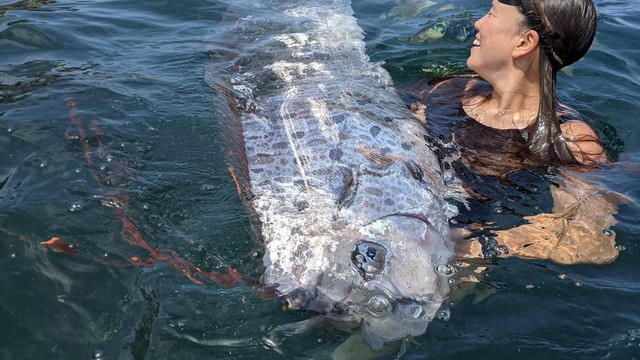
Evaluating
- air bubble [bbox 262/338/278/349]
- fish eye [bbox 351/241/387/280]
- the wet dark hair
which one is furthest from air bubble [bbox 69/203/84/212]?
the wet dark hair

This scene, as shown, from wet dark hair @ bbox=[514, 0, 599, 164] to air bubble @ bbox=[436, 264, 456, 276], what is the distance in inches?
48.6

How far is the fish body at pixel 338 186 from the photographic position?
8.25 feet

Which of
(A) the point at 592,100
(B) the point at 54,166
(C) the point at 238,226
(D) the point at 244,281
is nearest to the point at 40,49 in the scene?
(B) the point at 54,166

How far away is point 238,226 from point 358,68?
81.1 inches

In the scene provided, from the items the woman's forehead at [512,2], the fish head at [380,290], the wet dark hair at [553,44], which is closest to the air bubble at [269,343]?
the fish head at [380,290]

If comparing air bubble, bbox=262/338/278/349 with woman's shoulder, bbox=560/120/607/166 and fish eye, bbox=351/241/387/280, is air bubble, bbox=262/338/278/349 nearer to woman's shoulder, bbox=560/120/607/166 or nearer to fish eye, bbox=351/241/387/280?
fish eye, bbox=351/241/387/280

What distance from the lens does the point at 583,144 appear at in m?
3.64

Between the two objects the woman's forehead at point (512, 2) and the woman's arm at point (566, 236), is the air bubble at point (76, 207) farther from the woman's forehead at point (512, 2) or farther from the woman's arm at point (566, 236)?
the woman's forehead at point (512, 2)

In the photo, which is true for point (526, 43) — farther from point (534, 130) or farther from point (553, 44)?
point (534, 130)

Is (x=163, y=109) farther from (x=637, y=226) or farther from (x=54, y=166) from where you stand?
(x=637, y=226)

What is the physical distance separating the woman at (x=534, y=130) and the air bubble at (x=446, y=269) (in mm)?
215

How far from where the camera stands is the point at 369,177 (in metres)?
2.99

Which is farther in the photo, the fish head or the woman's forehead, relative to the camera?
the woman's forehead

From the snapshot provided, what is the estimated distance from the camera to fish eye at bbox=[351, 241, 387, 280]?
8.27ft
